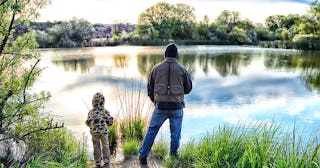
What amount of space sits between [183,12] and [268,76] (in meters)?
53.1

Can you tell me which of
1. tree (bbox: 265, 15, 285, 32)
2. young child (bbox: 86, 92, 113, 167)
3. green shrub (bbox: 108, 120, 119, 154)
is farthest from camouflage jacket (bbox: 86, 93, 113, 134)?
tree (bbox: 265, 15, 285, 32)

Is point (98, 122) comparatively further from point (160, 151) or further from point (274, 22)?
point (274, 22)

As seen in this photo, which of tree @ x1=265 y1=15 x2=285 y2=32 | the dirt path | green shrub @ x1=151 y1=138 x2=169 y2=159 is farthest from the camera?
tree @ x1=265 y1=15 x2=285 y2=32

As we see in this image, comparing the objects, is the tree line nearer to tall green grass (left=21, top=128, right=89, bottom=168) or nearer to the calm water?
the calm water

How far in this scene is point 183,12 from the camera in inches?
2749

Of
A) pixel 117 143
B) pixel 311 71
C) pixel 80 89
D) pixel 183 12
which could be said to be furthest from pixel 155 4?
pixel 117 143

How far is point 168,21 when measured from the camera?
219 ft

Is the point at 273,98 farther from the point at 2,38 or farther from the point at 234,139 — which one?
the point at 2,38

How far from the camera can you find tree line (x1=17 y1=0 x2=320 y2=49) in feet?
159

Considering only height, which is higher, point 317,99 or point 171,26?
point 171,26

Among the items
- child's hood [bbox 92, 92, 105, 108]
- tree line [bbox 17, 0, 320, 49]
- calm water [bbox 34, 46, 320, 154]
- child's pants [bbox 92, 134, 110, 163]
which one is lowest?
calm water [bbox 34, 46, 320, 154]

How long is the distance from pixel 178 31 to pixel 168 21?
2.85m

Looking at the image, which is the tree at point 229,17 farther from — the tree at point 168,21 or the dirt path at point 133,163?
the dirt path at point 133,163

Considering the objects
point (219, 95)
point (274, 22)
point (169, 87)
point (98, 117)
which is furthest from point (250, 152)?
point (274, 22)
